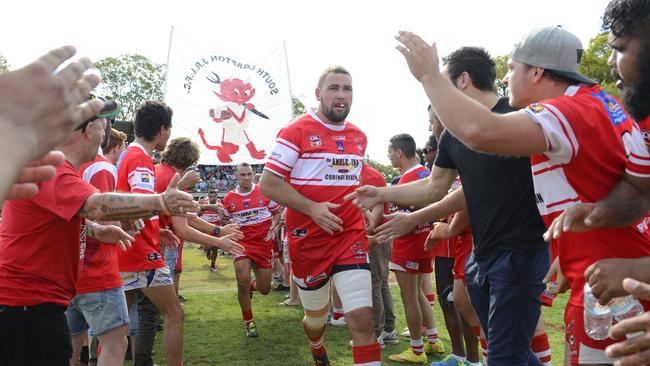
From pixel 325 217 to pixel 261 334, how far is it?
384cm

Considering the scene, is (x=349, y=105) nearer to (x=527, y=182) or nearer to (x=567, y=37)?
(x=527, y=182)

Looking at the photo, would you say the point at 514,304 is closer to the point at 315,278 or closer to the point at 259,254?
the point at 315,278

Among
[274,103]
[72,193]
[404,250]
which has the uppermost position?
[274,103]

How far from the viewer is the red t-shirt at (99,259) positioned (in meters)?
4.27

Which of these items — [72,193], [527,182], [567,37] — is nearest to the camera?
[567,37]

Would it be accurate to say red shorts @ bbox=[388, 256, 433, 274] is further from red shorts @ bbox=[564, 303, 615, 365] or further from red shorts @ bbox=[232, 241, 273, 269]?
red shorts @ bbox=[564, 303, 615, 365]

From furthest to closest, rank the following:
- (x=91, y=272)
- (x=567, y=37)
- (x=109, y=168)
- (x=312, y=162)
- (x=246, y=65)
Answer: (x=246, y=65), (x=312, y=162), (x=109, y=168), (x=91, y=272), (x=567, y=37)

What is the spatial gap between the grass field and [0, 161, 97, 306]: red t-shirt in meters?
3.54

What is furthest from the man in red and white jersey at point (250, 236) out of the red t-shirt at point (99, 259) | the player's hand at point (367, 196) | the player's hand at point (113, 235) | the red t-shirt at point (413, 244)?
the player's hand at point (113, 235)

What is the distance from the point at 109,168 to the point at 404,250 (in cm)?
361

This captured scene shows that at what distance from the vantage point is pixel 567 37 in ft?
8.87

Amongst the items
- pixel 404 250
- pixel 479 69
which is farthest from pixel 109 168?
pixel 404 250

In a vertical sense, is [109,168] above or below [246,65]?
below

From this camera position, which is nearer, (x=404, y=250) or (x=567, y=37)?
(x=567, y=37)
